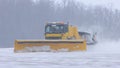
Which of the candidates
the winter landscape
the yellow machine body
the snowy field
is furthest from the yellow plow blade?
the winter landscape

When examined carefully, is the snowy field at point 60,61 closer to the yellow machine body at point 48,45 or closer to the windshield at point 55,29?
the yellow machine body at point 48,45

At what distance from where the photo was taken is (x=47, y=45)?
2406cm

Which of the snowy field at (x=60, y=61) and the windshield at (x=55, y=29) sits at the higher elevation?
the windshield at (x=55, y=29)

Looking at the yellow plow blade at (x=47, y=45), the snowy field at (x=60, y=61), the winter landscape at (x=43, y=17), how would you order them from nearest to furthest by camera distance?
1. the snowy field at (x=60, y=61)
2. the yellow plow blade at (x=47, y=45)
3. the winter landscape at (x=43, y=17)

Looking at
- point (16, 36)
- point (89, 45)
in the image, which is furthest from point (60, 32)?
point (16, 36)

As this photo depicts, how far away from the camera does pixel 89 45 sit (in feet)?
97.9

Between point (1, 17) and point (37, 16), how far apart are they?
367 inches

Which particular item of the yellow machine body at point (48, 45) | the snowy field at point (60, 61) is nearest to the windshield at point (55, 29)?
the yellow machine body at point (48, 45)

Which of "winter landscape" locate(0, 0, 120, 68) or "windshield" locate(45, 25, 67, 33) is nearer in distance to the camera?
"windshield" locate(45, 25, 67, 33)

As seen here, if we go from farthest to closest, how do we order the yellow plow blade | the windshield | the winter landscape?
the winter landscape, the windshield, the yellow plow blade

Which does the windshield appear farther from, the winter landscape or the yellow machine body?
the winter landscape

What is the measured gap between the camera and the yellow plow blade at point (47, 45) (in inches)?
944

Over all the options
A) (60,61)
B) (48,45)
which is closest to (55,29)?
(48,45)

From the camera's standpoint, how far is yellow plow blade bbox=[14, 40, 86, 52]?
2397 cm
